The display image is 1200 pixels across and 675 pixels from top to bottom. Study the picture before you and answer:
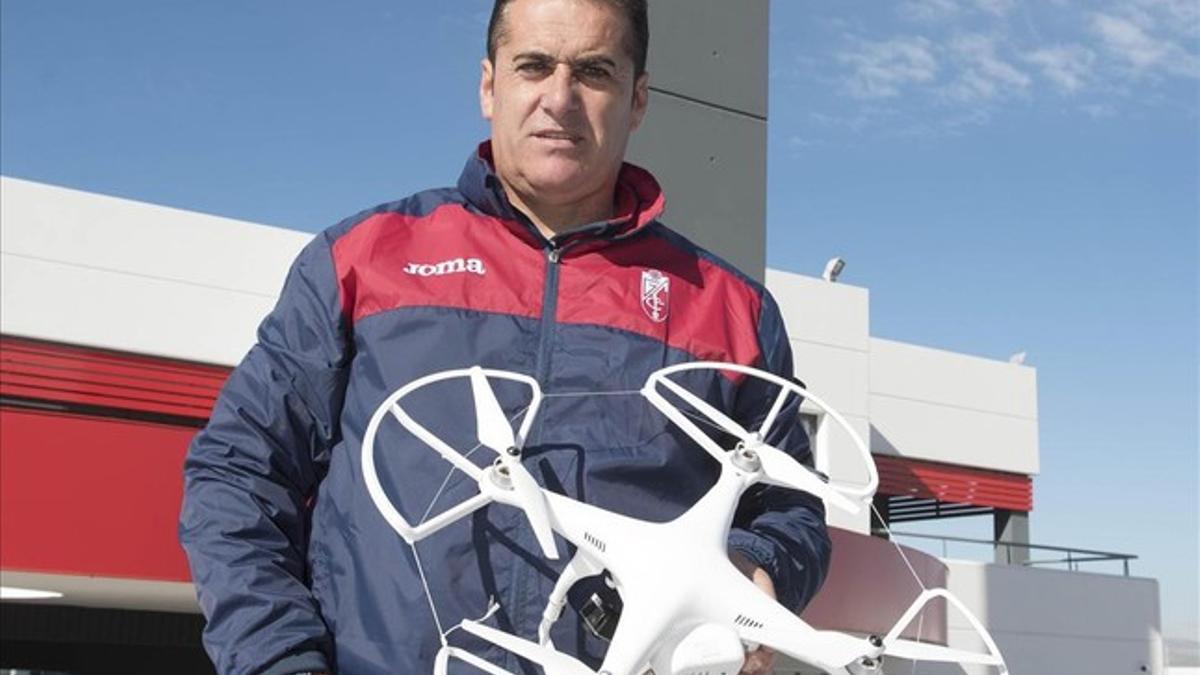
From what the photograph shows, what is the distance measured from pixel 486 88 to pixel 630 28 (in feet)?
0.75

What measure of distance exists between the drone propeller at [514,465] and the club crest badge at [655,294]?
417mm

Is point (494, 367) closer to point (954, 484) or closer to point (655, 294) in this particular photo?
point (655, 294)

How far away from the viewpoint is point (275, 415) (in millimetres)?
1734

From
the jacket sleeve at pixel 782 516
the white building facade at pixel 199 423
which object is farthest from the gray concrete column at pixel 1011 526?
the jacket sleeve at pixel 782 516

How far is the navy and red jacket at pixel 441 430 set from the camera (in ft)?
Result: 5.44

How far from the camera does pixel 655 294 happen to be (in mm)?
1934

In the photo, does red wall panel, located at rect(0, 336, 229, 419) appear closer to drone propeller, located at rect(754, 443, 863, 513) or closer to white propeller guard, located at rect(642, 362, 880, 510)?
white propeller guard, located at rect(642, 362, 880, 510)

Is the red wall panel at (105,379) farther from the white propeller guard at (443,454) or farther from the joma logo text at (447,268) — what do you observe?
the white propeller guard at (443,454)

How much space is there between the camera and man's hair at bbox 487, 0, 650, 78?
74.4 inches

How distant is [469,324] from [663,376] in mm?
253

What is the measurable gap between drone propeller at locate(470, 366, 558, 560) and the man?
7.9 inches

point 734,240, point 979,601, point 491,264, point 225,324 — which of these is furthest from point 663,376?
point 979,601

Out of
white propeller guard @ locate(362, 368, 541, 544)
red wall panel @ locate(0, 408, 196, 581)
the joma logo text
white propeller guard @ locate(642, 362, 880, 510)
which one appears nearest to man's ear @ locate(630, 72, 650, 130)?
the joma logo text

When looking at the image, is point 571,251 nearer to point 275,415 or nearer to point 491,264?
point 491,264
